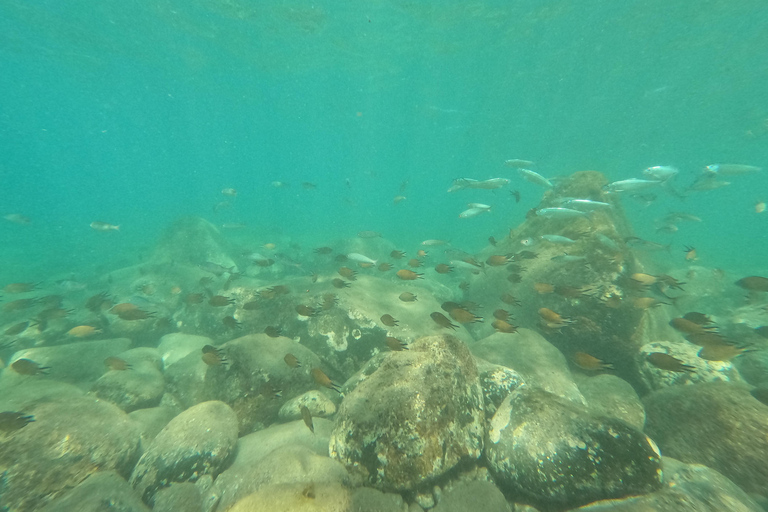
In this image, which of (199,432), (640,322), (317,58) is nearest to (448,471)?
(199,432)

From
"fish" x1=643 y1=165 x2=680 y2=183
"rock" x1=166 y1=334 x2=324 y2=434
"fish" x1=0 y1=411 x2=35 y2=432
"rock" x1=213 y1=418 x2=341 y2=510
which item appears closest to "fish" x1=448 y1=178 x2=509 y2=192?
"fish" x1=643 y1=165 x2=680 y2=183

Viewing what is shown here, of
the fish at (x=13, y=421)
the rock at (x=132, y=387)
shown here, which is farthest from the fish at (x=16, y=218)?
the fish at (x=13, y=421)

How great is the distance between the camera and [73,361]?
22.6ft

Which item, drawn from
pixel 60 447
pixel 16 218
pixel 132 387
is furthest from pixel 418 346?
pixel 16 218

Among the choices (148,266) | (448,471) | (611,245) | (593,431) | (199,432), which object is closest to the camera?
(593,431)

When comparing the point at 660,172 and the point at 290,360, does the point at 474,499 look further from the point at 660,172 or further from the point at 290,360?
the point at 660,172

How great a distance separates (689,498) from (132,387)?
307 inches

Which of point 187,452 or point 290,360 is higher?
point 290,360

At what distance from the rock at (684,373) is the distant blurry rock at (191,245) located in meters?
16.4

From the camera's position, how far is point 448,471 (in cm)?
317

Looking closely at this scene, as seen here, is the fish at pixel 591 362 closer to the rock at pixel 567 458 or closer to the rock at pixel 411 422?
the rock at pixel 567 458

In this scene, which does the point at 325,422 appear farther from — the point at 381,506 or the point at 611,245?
the point at 611,245

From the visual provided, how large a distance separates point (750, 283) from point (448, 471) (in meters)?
6.18

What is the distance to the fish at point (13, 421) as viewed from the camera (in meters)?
3.68
